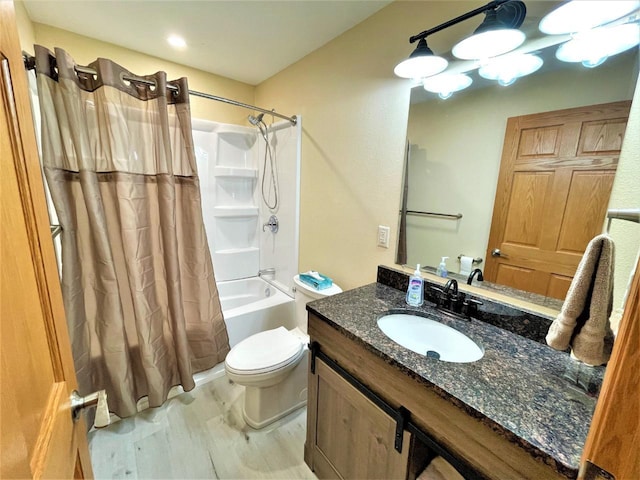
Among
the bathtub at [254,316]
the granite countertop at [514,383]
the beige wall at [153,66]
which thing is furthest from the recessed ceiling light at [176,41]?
the granite countertop at [514,383]

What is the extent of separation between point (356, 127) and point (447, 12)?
2.17 ft

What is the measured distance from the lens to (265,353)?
157 centimetres

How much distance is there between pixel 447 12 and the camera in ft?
3.91

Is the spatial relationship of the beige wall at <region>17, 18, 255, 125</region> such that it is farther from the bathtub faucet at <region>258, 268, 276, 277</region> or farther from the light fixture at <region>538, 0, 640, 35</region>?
the light fixture at <region>538, 0, 640, 35</region>

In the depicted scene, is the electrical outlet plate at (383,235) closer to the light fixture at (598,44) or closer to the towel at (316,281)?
the towel at (316,281)

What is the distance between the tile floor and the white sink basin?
0.89 m

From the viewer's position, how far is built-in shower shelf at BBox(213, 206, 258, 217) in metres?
2.62

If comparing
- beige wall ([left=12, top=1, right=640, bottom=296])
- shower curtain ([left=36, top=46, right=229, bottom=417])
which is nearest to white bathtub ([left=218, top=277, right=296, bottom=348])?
shower curtain ([left=36, top=46, right=229, bottom=417])

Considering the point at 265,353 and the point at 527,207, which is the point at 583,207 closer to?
the point at 527,207

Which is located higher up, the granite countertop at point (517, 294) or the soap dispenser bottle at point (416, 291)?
the granite countertop at point (517, 294)

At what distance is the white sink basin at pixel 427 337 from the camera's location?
3.56 ft

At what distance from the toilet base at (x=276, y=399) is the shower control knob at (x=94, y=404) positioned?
1024 mm

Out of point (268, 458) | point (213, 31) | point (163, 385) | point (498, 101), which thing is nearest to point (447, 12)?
point (498, 101)

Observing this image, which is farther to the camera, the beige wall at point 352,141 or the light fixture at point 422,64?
the beige wall at point 352,141
